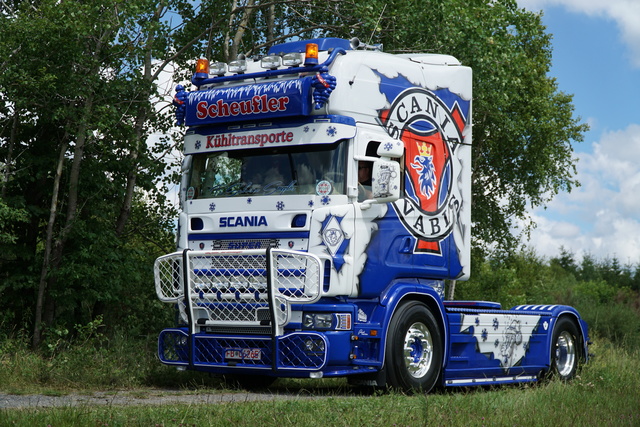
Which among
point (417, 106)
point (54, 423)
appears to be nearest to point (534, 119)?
point (417, 106)

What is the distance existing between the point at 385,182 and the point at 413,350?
7.73 ft

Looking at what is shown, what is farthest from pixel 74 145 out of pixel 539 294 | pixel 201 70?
pixel 539 294

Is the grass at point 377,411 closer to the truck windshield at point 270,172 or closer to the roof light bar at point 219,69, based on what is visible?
the truck windshield at point 270,172

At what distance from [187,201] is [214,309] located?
1.49 m

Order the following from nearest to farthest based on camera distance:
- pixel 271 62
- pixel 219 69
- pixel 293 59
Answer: pixel 293 59 < pixel 271 62 < pixel 219 69

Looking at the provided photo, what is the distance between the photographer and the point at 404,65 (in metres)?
11.9

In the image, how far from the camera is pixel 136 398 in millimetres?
10141

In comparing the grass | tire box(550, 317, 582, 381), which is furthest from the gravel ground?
tire box(550, 317, 582, 381)

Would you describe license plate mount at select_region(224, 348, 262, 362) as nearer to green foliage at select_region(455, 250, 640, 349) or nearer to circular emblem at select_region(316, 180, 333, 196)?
circular emblem at select_region(316, 180, 333, 196)

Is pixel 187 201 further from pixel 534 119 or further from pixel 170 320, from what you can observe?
pixel 534 119

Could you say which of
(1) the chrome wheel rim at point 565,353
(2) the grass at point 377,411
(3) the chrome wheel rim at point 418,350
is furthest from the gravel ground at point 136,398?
(1) the chrome wheel rim at point 565,353

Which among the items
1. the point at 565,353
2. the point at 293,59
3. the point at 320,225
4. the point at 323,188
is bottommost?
the point at 565,353

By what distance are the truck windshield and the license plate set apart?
1.87m

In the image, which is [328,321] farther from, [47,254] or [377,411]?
[47,254]
